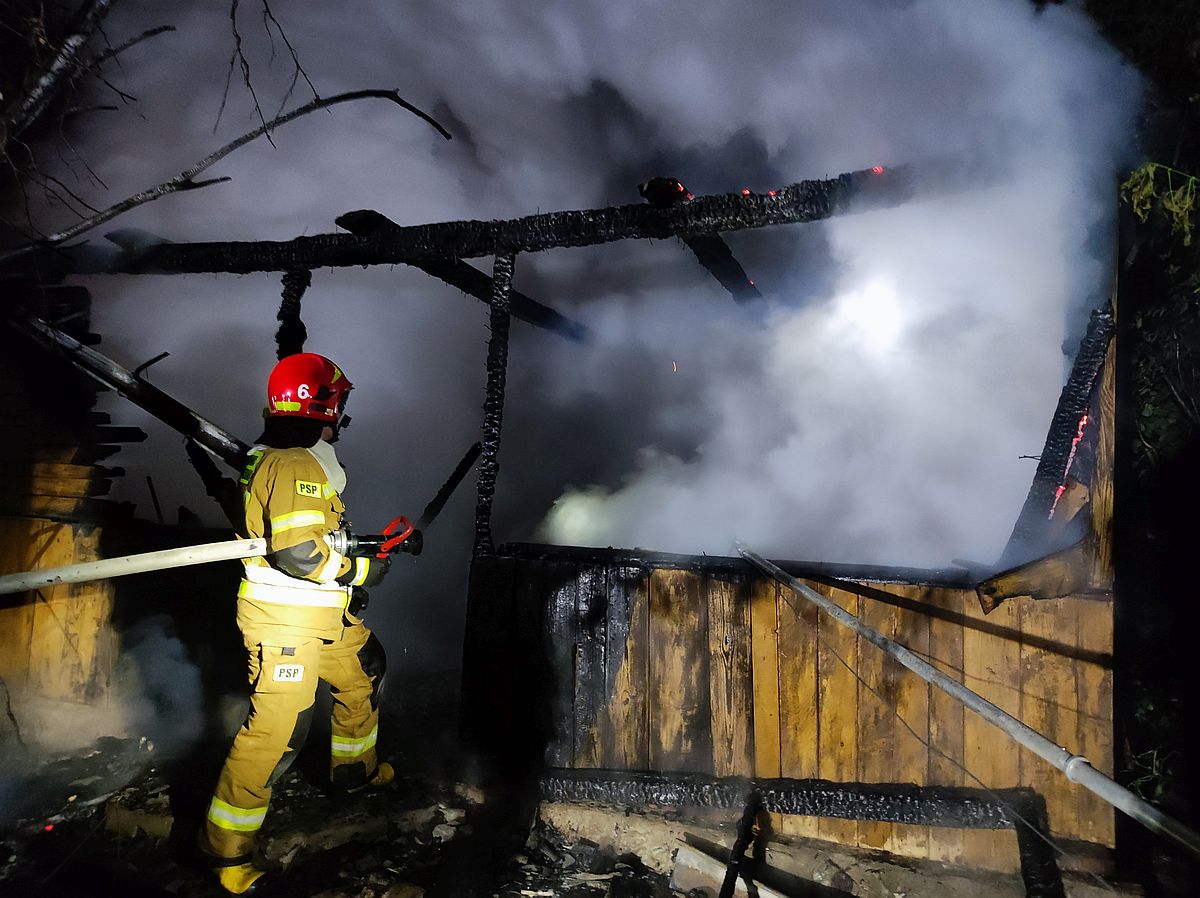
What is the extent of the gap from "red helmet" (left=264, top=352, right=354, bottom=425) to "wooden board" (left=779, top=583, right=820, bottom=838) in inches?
131

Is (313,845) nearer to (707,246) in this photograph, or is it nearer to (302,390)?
(302,390)

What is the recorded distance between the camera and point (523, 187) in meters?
9.77

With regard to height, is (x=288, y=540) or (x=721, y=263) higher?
(x=721, y=263)

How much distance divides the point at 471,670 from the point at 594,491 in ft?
21.4

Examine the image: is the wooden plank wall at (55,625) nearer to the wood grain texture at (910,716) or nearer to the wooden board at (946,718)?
the wood grain texture at (910,716)

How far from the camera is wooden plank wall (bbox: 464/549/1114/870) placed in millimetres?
3312

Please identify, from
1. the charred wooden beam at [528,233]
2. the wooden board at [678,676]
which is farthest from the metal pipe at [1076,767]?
the charred wooden beam at [528,233]

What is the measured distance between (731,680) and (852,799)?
96cm

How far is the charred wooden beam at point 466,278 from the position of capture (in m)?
4.88

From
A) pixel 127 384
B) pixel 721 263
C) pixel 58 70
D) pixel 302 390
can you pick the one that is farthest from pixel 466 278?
pixel 58 70

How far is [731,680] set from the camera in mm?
3801

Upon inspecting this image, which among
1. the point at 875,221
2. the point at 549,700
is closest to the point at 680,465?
the point at 875,221

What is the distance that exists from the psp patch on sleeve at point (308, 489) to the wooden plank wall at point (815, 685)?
1325 millimetres

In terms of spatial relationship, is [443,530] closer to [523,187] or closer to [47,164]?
[523,187]
